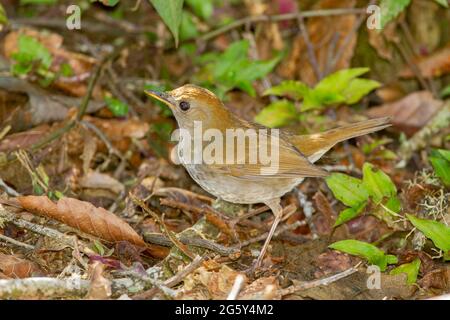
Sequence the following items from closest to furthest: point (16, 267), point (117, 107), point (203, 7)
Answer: point (16, 267) < point (117, 107) < point (203, 7)

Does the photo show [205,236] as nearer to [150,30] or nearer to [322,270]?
[322,270]

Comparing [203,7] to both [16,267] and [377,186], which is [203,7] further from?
[16,267]

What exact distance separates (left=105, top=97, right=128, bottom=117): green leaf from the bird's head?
108 centimetres

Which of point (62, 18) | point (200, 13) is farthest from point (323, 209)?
point (62, 18)

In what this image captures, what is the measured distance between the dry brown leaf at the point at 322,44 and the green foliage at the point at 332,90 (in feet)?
3.22

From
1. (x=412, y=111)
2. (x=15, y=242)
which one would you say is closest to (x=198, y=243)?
(x=15, y=242)

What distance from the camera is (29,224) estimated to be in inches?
174

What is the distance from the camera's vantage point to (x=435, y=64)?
671cm

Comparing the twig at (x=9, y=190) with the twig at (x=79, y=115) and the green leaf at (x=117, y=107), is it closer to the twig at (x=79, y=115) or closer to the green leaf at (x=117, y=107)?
the twig at (x=79, y=115)

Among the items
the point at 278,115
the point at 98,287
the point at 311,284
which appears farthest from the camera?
the point at 278,115

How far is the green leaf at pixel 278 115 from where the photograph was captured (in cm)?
580

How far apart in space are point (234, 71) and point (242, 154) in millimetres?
1293

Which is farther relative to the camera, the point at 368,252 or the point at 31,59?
the point at 31,59

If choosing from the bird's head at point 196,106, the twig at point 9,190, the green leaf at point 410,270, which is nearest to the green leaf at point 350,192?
the green leaf at point 410,270
